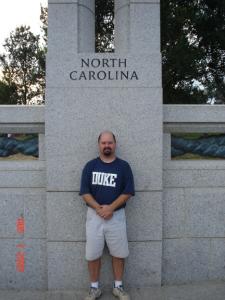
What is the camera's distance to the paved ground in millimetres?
4848

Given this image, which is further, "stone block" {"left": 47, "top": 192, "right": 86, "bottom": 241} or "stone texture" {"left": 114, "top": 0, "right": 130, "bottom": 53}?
"stone texture" {"left": 114, "top": 0, "right": 130, "bottom": 53}

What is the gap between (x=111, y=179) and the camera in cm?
465

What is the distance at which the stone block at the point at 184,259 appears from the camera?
5258mm

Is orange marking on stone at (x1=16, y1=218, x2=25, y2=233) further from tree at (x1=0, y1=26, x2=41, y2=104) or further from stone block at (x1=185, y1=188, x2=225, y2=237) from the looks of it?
tree at (x1=0, y1=26, x2=41, y2=104)

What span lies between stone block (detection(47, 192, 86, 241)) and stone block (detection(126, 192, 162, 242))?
0.59 metres

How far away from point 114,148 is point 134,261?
1477 millimetres

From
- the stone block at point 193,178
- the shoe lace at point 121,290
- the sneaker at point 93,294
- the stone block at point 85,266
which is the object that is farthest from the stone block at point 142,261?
the stone block at point 193,178

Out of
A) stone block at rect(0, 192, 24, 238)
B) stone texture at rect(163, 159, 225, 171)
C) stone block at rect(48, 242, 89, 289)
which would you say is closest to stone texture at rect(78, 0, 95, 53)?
stone texture at rect(163, 159, 225, 171)

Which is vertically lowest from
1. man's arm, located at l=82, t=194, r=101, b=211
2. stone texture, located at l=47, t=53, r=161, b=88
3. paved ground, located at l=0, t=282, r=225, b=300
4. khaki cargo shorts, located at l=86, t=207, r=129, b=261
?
paved ground, located at l=0, t=282, r=225, b=300

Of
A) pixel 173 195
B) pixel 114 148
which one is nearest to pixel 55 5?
pixel 114 148

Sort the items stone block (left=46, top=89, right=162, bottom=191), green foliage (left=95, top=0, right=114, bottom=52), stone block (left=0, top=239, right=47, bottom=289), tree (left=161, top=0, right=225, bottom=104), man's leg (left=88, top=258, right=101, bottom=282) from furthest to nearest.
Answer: tree (left=161, top=0, right=225, bottom=104) < green foliage (left=95, top=0, right=114, bottom=52) < stone block (left=0, top=239, right=47, bottom=289) < stone block (left=46, top=89, right=162, bottom=191) < man's leg (left=88, top=258, right=101, bottom=282)

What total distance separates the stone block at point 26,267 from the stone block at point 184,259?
1536 millimetres

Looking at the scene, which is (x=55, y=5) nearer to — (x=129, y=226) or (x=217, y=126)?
(x=217, y=126)

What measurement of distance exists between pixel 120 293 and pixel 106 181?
1316 millimetres
